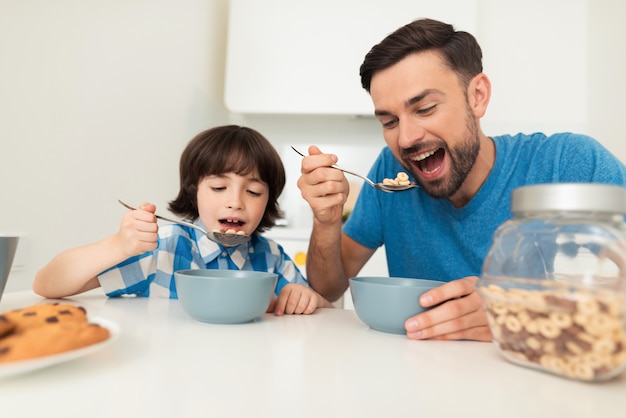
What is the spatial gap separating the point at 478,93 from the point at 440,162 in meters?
0.21

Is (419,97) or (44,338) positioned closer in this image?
(44,338)

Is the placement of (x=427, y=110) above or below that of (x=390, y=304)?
above

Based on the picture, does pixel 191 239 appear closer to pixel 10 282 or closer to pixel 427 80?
pixel 10 282

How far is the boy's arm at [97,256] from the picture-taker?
809mm

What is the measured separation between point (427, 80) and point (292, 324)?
645 mm

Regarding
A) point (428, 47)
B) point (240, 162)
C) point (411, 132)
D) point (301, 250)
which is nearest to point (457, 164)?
point (411, 132)

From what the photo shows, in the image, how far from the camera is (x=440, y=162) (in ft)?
3.66

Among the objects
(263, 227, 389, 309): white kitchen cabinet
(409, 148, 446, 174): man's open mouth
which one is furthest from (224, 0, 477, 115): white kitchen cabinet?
(409, 148, 446, 174): man's open mouth

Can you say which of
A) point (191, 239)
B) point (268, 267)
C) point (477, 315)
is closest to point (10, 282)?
point (191, 239)

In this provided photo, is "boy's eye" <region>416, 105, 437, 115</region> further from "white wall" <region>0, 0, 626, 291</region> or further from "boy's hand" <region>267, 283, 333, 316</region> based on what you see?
"white wall" <region>0, 0, 626, 291</region>

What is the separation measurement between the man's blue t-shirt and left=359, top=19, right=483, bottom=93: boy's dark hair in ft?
0.81

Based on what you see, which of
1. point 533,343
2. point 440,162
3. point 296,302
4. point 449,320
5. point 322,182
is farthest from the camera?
point 440,162

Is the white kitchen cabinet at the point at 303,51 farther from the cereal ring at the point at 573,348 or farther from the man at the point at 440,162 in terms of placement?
the cereal ring at the point at 573,348

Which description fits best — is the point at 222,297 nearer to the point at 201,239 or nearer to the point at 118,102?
the point at 201,239
